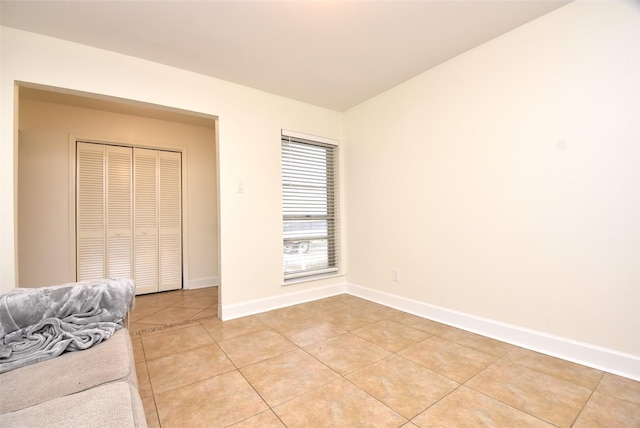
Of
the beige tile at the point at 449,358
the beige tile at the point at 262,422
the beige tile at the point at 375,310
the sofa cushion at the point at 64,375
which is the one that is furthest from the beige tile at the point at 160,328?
the beige tile at the point at 449,358

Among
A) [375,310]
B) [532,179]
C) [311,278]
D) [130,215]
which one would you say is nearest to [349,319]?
[375,310]

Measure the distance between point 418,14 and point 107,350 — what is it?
2743 mm

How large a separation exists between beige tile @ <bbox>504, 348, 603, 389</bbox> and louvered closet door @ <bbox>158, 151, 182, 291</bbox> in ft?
13.2

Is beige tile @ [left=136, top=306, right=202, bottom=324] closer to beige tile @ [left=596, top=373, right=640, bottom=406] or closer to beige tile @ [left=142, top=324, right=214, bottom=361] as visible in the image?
beige tile @ [left=142, top=324, right=214, bottom=361]

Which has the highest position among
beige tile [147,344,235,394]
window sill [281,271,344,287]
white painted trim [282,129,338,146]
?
white painted trim [282,129,338,146]

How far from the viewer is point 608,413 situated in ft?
4.51

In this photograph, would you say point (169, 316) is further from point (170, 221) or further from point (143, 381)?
point (170, 221)

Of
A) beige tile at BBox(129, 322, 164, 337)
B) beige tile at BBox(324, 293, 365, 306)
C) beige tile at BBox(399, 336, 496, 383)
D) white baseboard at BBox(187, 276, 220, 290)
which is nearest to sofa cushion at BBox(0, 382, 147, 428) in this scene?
beige tile at BBox(399, 336, 496, 383)

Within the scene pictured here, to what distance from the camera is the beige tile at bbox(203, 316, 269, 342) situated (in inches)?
94.6

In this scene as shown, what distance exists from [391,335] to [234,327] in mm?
1433

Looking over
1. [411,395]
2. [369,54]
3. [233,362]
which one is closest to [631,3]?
[369,54]

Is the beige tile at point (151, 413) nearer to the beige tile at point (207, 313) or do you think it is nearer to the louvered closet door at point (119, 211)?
the beige tile at point (207, 313)

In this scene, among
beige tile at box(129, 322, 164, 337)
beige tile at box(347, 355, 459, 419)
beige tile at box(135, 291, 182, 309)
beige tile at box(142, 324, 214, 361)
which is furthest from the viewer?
beige tile at box(135, 291, 182, 309)

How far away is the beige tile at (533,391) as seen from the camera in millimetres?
1387
